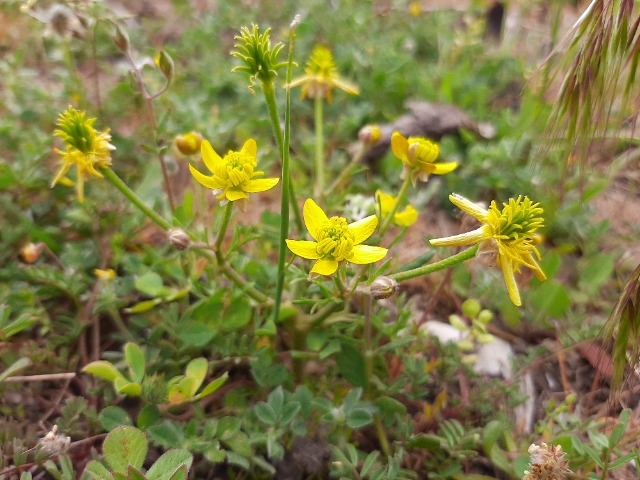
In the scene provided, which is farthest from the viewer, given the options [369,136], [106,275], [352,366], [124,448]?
[369,136]

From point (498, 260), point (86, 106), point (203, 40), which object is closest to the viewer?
point (498, 260)

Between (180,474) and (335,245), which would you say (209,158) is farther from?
(180,474)

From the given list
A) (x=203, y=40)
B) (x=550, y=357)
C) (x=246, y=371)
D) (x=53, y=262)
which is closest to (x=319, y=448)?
(x=246, y=371)

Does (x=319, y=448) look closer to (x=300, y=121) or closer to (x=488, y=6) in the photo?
(x=300, y=121)

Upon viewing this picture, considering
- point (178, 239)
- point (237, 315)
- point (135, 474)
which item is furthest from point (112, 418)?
point (178, 239)

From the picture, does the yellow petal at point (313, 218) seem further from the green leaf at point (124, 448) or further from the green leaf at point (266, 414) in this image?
→ the green leaf at point (124, 448)

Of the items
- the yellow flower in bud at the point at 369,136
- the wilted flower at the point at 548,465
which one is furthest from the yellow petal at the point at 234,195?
the wilted flower at the point at 548,465
